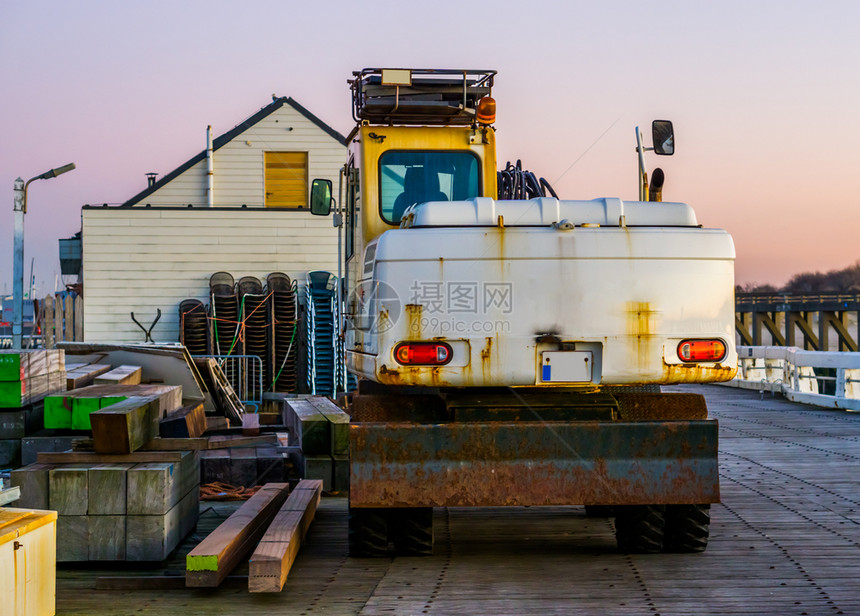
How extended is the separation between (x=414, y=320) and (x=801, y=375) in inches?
678

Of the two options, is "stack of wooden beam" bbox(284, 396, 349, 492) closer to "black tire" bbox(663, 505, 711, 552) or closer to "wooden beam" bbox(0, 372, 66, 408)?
"wooden beam" bbox(0, 372, 66, 408)

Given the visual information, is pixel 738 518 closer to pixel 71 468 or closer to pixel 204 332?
pixel 71 468

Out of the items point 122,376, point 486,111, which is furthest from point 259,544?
point 122,376

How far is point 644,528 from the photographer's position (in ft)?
22.9

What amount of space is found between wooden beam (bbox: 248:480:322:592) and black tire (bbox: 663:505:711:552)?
8.44 feet

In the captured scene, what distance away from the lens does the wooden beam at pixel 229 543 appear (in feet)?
19.4

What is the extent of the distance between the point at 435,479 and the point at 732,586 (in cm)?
191

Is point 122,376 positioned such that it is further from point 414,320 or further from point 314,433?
point 414,320

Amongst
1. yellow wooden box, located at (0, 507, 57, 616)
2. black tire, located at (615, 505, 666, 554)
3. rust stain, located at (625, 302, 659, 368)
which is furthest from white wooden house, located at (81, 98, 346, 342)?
yellow wooden box, located at (0, 507, 57, 616)

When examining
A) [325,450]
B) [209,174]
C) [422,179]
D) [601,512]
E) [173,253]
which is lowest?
[601,512]

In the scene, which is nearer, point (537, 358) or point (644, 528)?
point (537, 358)

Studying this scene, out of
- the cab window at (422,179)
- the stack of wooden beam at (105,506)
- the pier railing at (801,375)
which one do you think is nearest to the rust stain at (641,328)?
the cab window at (422,179)

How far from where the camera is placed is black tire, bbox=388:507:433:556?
6930mm

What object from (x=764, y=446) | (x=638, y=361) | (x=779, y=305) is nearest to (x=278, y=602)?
(x=638, y=361)
